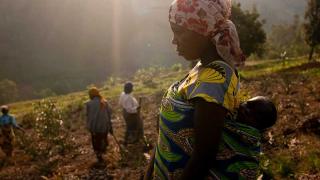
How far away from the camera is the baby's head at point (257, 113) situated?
6.96 ft

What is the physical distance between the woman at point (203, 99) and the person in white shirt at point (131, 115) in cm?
874

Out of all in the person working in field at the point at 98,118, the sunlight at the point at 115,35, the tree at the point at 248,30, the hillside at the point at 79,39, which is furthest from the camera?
the sunlight at the point at 115,35

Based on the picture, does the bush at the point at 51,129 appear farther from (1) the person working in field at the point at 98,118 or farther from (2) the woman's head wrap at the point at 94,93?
(2) the woman's head wrap at the point at 94,93

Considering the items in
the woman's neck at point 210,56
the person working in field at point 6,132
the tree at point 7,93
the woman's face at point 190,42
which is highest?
the woman's face at point 190,42

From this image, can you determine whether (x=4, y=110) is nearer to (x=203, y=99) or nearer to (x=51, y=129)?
(x=51, y=129)

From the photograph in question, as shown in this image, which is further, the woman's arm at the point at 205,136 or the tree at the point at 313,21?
the tree at the point at 313,21

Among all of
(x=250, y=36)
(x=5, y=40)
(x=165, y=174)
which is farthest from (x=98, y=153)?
(x=5, y=40)

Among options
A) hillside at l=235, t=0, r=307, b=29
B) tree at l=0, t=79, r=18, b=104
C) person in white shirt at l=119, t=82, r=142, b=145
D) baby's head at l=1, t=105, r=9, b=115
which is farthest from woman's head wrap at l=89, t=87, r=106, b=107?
hillside at l=235, t=0, r=307, b=29

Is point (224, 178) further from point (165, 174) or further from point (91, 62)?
point (91, 62)

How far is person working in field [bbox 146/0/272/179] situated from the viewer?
76.6 inches

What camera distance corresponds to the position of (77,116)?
58.6 feet

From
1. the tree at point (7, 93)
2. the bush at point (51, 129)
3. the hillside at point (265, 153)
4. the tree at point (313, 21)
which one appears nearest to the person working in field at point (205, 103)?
the hillside at point (265, 153)

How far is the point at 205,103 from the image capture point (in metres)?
1.92

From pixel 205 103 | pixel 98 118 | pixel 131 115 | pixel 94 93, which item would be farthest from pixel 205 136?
pixel 131 115
